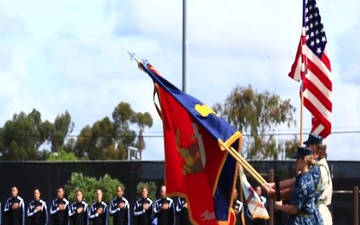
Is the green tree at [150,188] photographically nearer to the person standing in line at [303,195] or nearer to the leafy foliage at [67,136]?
the person standing in line at [303,195]

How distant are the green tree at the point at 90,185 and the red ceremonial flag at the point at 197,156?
21.1 metres

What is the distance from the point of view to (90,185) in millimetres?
34969

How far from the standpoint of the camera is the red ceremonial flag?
12.6 m

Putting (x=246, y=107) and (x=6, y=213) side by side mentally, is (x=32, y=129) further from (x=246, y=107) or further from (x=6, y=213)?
(x=6, y=213)

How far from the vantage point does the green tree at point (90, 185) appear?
34.3 meters

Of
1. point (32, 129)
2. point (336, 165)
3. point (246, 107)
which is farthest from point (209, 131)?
point (32, 129)

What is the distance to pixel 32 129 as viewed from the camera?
283 feet

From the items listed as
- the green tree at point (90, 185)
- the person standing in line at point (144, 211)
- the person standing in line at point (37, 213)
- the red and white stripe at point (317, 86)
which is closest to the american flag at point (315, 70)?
the red and white stripe at point (317, 86)

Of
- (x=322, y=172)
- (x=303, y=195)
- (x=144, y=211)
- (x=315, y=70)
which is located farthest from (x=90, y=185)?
(x=303, y=195)

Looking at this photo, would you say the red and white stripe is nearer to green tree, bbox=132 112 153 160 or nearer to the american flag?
the american flag

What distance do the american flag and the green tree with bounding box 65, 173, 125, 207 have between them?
18081 millimetres

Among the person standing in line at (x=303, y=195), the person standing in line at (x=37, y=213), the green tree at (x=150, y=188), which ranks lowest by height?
the person standing in line at (x=37, y=213)

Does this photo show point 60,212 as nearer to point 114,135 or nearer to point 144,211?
point 144,211

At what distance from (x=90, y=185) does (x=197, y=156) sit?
22.4 metres
